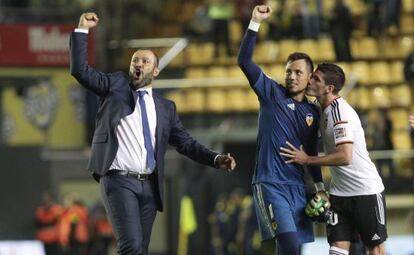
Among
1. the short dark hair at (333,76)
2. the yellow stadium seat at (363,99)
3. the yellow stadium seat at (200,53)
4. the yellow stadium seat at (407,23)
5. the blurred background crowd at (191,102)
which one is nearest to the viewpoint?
the short dark hair at (333,76)

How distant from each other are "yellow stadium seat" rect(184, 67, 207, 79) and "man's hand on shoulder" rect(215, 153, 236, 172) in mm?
14801

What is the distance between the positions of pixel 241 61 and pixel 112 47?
14.8 meters

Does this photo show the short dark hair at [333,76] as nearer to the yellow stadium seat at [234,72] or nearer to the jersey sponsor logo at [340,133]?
the jersey sponsor logo at [340,133]

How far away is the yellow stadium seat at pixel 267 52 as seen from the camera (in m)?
24.0

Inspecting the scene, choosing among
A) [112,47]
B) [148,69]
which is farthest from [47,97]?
[148,69]

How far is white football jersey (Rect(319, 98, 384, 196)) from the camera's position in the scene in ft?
30.9

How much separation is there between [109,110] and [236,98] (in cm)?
1458

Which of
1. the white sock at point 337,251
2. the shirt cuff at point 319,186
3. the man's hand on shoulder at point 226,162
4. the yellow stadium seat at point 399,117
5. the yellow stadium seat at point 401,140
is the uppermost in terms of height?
the man's hand on shoulder at point 226,162

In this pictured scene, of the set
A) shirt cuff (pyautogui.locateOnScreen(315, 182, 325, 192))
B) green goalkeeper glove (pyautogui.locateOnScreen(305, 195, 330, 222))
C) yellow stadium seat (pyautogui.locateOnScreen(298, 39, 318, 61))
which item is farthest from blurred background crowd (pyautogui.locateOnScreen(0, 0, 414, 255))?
green goalkeeper glove (pyautogui.locateOnScreen(305, 195, 330, 222))

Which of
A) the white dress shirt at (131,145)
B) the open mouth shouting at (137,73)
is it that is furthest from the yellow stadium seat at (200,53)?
the white dress shirt at (131,145)

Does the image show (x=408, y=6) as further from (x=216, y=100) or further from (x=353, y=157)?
→ (x=353, y=157)

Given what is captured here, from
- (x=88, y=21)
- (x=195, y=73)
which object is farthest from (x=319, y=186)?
(x=195, y=73)

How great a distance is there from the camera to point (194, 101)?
77.4ft

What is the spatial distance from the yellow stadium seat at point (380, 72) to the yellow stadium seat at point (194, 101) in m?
3.32
